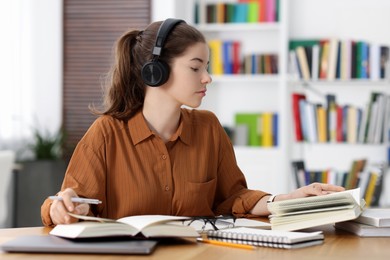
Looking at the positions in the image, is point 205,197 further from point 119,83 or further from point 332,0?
point 332,0

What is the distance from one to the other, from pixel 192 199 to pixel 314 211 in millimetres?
473

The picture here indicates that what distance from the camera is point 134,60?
2338 mm

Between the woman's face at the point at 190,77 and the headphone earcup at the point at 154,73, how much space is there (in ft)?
0.17

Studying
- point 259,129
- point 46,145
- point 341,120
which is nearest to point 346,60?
point 341,120

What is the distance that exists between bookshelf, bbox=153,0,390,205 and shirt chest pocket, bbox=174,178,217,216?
3.35m

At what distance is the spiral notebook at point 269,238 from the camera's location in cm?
168

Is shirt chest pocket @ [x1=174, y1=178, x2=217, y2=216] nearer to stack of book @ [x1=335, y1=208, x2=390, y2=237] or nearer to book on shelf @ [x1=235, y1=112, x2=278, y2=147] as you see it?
stack of book @ [x1=335, y1=208, x2=390, y2=237]

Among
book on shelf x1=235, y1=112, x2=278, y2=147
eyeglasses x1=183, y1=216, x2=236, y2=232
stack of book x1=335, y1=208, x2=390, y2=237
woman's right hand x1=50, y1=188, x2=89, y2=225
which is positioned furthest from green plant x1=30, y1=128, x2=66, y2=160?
stack of book x1=335, y1=208, x2=390, y2=237

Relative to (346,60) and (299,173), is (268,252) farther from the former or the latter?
(346,60)

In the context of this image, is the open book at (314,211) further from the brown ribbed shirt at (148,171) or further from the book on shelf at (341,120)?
the book on shelf at (341,120)

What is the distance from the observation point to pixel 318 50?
5.38m

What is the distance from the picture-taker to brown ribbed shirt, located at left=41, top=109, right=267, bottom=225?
213 centimetres

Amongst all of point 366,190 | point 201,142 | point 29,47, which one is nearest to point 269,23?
point 366,190

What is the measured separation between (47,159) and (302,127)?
193 cm
